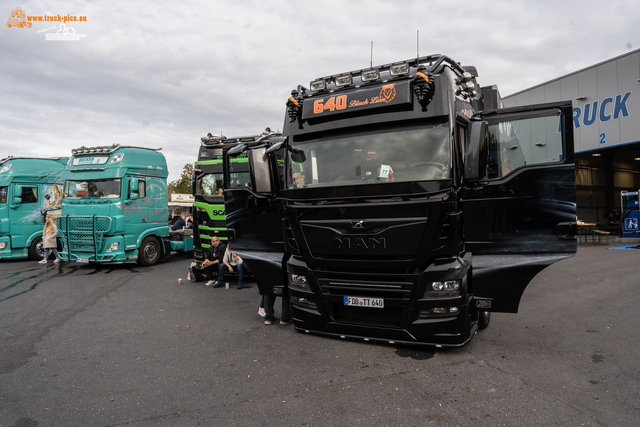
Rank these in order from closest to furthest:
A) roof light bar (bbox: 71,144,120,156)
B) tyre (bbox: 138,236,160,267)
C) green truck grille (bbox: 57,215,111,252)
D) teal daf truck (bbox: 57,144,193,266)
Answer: green truck grille (bbox: 57,215,111,252), teal daf truck (bbox: 57,144,193,266), roof light bar (bbox: 71,144,120,156), tyre (bbox: 138,236,160,267)

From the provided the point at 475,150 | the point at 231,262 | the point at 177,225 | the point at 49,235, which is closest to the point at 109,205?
the point at 49,235

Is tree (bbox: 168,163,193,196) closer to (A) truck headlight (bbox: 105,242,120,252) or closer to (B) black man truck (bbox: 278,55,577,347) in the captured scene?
(A) truck headlight (bbox: 105,242,120,252)

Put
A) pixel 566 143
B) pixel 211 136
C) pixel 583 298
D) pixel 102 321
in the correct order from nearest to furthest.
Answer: pixel 566 143 < pixel 102 321 < pixel 583 298 < pixel 211 136

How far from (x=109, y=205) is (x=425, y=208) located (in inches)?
420

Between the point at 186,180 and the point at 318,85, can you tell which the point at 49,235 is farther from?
the point at 186,180

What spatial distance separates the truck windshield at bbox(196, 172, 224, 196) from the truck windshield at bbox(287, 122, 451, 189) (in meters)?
6.01

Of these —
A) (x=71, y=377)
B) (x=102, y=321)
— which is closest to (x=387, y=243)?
(x=71, y=377)

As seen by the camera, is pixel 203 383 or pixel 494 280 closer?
pixel 203 383

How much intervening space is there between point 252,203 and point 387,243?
246 centimetres

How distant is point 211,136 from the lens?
448 inches

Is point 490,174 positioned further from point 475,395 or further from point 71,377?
point 71,377

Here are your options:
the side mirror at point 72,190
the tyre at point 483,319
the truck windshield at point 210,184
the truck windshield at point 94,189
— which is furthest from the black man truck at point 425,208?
the side mirror at point 72,190

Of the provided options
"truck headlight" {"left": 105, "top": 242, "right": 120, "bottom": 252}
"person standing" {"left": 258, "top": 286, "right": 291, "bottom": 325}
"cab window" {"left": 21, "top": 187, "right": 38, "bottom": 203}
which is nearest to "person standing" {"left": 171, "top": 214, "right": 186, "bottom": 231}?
"truck headlight" {"left": 105, "top": 242, "right": 120, "bottom": 252}

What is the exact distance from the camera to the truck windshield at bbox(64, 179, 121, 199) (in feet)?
39.1
